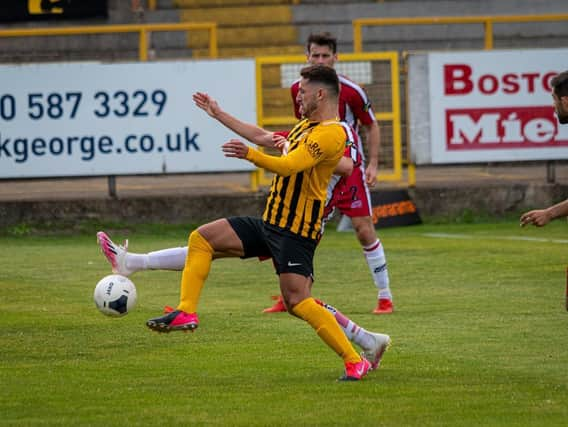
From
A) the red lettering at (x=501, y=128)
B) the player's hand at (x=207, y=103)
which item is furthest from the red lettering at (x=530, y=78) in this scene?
the player's hand at (x=207, y=103)

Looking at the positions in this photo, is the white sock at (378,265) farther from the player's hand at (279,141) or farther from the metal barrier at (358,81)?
the metal barrier at (358,81)

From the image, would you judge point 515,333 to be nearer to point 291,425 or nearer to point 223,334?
point 223,334

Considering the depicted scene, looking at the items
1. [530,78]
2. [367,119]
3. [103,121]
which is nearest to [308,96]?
[367,119]

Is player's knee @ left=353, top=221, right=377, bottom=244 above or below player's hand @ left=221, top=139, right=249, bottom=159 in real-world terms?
below

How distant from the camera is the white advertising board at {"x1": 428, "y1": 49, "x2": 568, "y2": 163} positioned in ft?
62.4

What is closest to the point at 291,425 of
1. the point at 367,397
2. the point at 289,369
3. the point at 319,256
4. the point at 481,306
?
the point at 367,397

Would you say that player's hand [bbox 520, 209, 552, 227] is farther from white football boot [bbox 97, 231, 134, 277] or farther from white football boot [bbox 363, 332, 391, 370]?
white football boot [bbox 97, 231, 134, 277]

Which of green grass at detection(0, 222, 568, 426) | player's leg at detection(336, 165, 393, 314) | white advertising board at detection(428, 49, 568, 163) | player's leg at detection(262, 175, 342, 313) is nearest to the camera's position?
green grass at detection(0, 222, 568, 426)

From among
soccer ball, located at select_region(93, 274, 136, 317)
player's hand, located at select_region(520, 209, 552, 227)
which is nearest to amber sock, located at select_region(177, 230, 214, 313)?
soccer ball, located at select_region(93, 274, 136, 317)

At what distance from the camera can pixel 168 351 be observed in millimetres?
9281

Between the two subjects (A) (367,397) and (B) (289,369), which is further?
(B) (289,369)

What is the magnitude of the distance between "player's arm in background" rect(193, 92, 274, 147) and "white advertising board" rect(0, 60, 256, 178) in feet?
30.7

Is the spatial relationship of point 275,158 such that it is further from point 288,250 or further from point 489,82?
point 489,82

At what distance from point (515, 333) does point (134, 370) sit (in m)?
2.87
